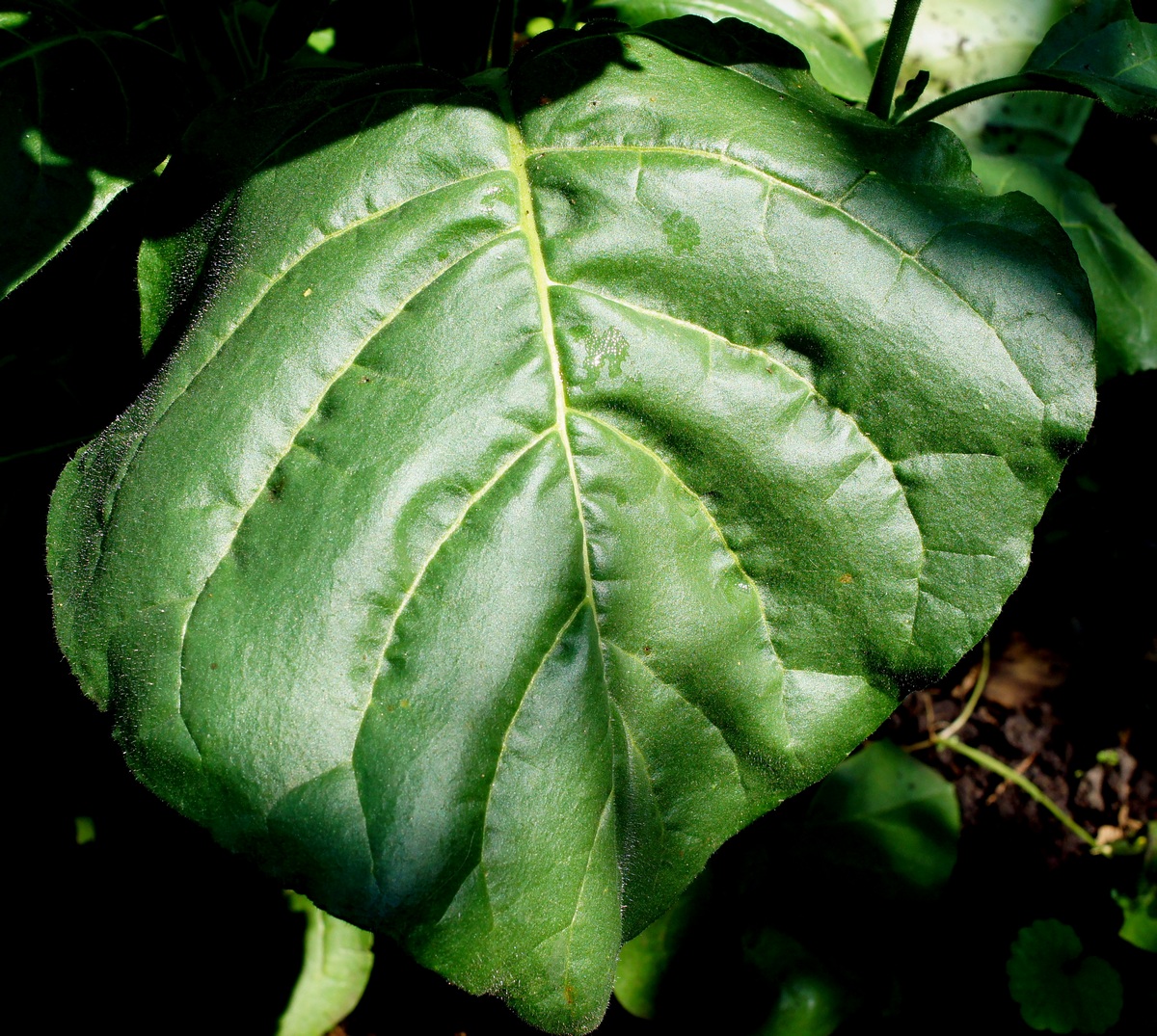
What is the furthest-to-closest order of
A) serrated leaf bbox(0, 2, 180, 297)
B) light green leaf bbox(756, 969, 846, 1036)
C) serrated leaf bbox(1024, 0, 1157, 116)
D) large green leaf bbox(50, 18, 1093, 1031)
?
1. light green leaf bbox(756, 969, 846, 1036)
2. serrated leaf bbox(1024, 0, 1157, 116)
3. serrated leaf bbox(0, 2, 180, 297)
4. large green leaf bbox(50, 18, 1093, 1031)

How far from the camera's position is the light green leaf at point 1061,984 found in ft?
6.88

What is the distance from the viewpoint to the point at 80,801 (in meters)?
2.08

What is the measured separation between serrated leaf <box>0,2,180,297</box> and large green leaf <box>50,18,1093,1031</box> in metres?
0.26

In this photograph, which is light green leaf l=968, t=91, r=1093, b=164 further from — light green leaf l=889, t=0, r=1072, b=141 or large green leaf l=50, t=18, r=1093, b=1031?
large green leaf l=50, t=18, r=1093, b=1031

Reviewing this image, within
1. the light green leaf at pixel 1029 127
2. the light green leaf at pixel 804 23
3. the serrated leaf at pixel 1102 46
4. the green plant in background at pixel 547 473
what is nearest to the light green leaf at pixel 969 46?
the light green leaf at pixel 1029 127

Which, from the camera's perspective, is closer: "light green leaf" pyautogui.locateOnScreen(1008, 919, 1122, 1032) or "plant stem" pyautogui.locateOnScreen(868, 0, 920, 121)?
"plant stem" pyautogui.locateOnScreen(868, 0, 920, 121)

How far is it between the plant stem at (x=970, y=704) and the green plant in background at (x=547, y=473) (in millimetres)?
1640

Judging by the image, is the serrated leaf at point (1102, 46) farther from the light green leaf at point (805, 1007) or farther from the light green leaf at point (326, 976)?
the light green leaf at point (326, 976)

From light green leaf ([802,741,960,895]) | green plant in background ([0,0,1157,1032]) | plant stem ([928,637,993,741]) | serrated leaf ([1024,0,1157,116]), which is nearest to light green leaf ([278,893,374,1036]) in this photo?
light green leaf ([802,741,960,895])

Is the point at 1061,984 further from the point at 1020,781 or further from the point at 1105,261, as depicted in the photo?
the point at 1105,261

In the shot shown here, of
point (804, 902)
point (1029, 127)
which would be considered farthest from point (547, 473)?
point (1029, 127)

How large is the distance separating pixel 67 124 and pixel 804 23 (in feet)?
4.63

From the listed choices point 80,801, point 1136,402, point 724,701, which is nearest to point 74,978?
point 80,801

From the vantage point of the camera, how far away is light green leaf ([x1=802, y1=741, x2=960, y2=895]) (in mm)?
2117
